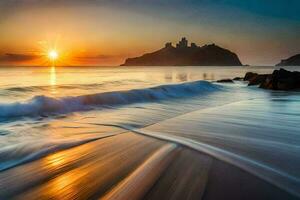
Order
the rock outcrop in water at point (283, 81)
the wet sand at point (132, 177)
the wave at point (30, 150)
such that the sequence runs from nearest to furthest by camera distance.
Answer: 1. the wet sand at point (132, 177)
2. the wave at point (30, 150)
3. the rock outcrop in water at point (283, 81)

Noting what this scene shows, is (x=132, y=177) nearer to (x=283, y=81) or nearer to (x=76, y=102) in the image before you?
(x=76, y=102)

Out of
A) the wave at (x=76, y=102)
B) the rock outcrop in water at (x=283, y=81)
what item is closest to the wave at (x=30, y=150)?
the wave at (x=76, y=102)

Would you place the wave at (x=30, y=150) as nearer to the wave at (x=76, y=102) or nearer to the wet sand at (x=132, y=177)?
the wet sand at (x=132, y=177)

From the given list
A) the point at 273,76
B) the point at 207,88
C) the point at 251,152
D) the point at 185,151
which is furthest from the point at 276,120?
the point at 273,76

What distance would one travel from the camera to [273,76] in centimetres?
2352

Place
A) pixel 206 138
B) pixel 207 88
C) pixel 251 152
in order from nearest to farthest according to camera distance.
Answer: pixel 251 152 < pixel 206 138 < pixel 207 88

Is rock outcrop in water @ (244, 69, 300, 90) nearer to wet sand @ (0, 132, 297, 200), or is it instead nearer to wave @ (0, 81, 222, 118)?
wave @ (0, 81, 222, 118)

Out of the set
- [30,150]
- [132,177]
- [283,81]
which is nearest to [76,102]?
[30,150]

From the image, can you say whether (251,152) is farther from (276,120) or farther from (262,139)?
(276,120)

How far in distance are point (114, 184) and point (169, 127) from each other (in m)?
3.82

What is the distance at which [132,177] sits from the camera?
3686mm

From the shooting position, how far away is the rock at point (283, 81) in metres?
21.5

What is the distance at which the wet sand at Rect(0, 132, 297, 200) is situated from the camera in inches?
126

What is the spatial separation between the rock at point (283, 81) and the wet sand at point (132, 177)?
19.2 m
